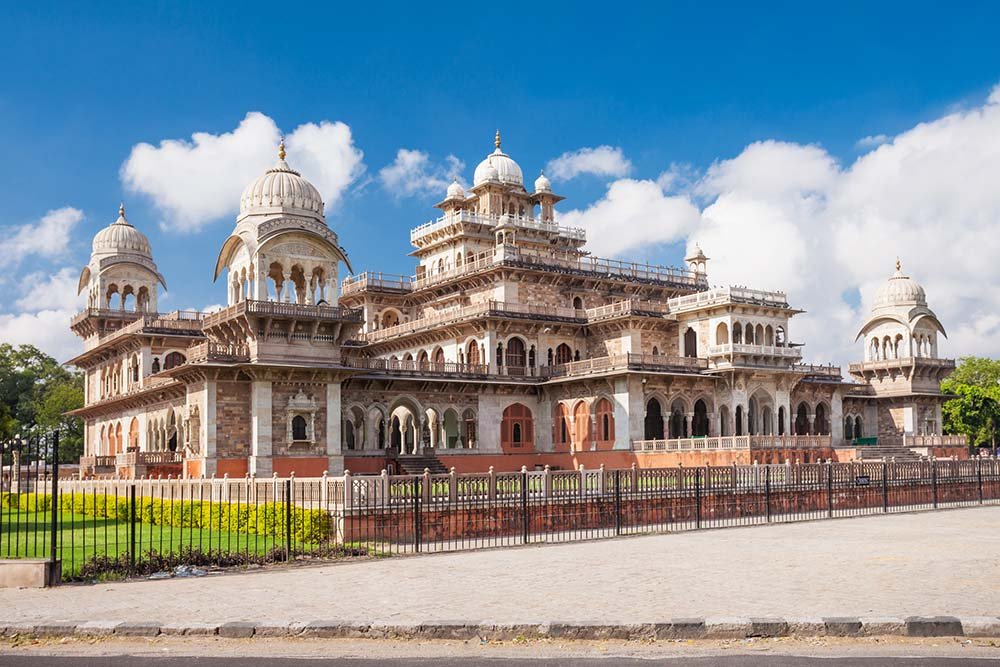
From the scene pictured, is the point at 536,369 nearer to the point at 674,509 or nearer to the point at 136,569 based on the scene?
the point at 674,509

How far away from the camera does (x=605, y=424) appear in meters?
44.0

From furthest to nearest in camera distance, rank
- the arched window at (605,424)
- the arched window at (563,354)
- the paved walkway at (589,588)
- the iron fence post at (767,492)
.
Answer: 1. the arched window at (563,354)
2. the arched window at (605,424)
3. the iron fence post at (767,492)
4. the paved walkway at (589,588)

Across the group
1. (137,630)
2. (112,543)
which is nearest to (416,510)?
(112,543)

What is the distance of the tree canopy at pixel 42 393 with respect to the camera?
67.1 meters

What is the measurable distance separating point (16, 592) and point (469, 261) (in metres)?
41.6

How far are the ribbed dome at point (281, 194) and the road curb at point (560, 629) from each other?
2738 centimetres

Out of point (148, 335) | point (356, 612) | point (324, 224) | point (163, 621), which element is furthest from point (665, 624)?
point (148, 335)

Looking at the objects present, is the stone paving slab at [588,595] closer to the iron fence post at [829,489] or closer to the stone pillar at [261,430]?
the iron fence post at [829,489]

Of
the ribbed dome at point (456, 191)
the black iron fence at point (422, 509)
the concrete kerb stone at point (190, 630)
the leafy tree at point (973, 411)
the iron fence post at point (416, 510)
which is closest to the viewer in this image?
the concrete kerb stone at point (190, 630)

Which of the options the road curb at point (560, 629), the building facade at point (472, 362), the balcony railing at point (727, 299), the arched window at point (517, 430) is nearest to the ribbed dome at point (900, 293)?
the building facade at point (472, 362)

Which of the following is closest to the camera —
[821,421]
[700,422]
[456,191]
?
[700,422]

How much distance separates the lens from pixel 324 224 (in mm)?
37812

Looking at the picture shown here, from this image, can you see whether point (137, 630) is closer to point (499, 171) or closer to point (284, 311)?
point (284, 311)

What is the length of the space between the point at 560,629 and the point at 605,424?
33436mm
